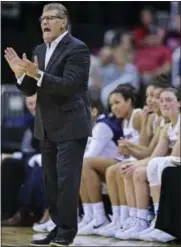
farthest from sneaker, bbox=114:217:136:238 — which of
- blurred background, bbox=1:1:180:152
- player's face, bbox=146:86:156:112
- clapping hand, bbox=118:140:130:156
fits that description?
blurred background, bbox=1:1:180:152

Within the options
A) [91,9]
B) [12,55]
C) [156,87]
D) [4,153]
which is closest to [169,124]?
A: [156,87]

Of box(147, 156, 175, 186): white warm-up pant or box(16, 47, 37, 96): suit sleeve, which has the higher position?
box(16, 47, 37, 96): suit sleeve

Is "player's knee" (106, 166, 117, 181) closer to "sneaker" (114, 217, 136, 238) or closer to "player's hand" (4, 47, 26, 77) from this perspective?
"sneaker" (114, 217, 136, 238)

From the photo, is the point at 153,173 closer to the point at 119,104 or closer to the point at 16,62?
the point at 119,104

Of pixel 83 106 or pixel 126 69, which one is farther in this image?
pixel 126 69

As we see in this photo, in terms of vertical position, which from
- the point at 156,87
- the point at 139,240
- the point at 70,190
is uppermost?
the point at 156,87

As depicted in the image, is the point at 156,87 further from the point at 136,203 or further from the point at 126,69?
the point at 126,69

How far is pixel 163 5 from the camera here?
1644 cm

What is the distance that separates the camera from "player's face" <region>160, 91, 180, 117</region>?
27.8ft

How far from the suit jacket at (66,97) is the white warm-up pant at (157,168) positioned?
3.34ft

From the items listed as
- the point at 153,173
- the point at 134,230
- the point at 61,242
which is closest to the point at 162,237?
the point at 134,230

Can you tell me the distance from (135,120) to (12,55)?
2.18 metres

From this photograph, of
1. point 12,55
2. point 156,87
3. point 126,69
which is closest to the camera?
point 12,55

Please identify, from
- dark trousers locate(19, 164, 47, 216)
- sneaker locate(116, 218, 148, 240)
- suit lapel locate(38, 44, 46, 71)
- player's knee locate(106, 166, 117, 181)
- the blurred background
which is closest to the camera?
suit lapel locate(38, 44, 46, 71)
